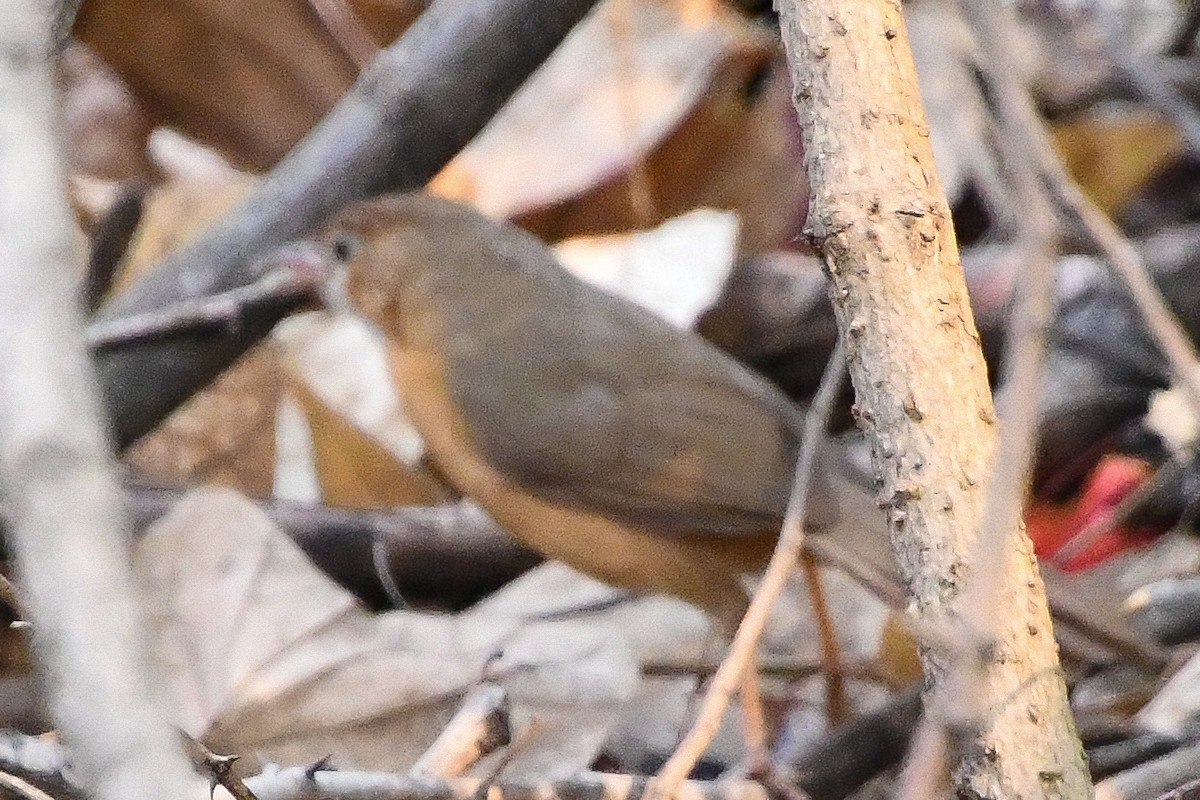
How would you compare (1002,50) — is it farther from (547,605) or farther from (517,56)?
(547,605)

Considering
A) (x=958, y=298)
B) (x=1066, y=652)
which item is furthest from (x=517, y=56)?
(x=958, y=298)

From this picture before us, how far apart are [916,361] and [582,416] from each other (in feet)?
4.12

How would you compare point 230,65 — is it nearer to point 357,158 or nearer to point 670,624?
point 357,158

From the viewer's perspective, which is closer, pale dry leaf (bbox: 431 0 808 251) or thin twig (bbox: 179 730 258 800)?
thin twig (bbox: 179 730 258 800)

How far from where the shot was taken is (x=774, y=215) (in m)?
3.15

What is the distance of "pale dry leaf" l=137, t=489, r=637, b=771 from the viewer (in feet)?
6.34

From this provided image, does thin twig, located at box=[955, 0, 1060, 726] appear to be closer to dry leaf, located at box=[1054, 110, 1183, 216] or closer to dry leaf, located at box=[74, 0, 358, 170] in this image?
dry leaf, located at box=[1054, 110, 1183, 216]

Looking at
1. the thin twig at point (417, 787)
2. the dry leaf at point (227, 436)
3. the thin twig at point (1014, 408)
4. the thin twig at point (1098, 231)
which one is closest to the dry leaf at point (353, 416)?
the dry leaf at point (227, 436)

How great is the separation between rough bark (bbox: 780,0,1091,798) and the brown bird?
3.55ft

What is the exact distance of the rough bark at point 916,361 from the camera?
3.23 ft

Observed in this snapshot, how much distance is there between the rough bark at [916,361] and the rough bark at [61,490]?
0.57 metres

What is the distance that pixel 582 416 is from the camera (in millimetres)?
2273

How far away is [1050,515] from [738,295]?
744 mm

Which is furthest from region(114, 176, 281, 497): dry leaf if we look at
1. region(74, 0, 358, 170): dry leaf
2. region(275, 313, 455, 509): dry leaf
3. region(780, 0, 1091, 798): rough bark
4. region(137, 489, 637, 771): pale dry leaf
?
region(780, 0, 1091, 798): rough bark
